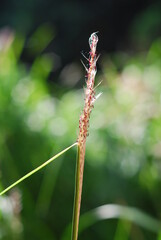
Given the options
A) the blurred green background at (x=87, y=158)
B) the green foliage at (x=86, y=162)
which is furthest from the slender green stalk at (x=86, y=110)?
the green foliage at (x=86, y=162)

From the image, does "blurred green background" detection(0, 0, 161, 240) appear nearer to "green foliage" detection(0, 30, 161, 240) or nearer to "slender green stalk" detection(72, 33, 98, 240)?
"green foliage" detection(0, 30, 161, 240)

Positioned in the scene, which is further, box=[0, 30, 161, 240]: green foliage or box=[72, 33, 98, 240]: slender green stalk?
box=[0, 30, 161, 240]: green foliage

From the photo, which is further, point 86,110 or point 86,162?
point 86,162

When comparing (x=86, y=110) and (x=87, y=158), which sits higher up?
(x=87, y=158)

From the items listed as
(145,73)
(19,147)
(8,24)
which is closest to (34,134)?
(19,147)

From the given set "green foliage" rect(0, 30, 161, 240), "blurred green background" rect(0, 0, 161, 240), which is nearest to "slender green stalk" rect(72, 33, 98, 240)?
"blurred green background" rect(0, 0, 161, 240)

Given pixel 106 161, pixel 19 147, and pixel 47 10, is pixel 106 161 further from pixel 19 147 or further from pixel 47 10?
pixel 47 10

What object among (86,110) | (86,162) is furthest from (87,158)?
(86,110)

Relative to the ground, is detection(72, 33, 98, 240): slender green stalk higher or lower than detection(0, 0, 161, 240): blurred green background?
lower

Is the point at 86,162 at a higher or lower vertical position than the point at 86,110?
higher

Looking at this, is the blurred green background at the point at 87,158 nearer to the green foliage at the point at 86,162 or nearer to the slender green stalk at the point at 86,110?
the green foliage at the point at 86,162

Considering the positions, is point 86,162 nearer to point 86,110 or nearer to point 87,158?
point 87,158
